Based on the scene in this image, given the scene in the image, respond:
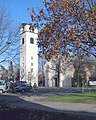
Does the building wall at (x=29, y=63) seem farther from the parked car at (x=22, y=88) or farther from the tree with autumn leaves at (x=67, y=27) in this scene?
the tree with autumn leaves at (x=67, y=27)

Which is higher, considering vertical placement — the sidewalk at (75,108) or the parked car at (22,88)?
the parked car at (22,88)

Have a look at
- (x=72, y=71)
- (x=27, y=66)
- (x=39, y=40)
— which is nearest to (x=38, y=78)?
(x=27, y=66)

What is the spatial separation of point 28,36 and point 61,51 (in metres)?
84.4

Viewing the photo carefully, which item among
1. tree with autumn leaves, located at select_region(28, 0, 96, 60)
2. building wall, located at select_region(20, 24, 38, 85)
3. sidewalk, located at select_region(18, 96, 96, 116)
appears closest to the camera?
tree with autumn leaves, located at select_region(28, 0, 96, 60)

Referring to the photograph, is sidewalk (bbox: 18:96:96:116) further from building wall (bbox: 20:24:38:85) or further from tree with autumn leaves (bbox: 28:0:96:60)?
building wall (bbox: 20:24:38:85)

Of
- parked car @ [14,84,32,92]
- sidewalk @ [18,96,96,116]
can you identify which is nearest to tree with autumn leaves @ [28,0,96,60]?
sidewalk @ [18,96,96,116]

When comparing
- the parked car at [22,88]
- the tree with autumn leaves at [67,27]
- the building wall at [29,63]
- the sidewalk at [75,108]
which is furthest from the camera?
the building wall at [29,63]

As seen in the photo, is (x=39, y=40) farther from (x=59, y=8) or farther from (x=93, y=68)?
(x=93, y=68)

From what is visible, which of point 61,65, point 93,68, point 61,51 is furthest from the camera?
→ point 93,68

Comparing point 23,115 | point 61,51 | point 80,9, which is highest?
point 80,9

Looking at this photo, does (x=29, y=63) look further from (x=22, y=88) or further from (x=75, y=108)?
(x=75, y=108)

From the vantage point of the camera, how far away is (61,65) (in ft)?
280

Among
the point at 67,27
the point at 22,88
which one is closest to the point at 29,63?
the point at 22,88

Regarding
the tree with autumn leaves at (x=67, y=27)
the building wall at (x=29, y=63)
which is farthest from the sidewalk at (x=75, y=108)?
the building wall at (x=29, y=63)
